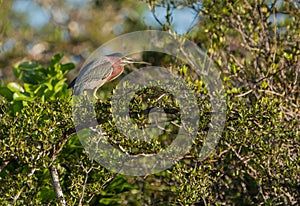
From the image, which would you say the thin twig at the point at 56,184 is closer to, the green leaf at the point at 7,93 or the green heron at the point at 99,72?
the green heron at the point at 99,72

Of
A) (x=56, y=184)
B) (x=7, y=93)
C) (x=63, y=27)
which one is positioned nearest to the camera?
(x=56, y=184)

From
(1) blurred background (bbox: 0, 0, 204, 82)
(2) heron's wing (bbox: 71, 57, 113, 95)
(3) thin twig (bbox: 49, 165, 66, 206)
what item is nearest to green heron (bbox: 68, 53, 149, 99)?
(2) heron's wing (bbox: 71, 57, 113, 95)

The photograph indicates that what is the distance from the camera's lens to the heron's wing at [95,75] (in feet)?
11.4

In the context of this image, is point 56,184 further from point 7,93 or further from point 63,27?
point 63,27

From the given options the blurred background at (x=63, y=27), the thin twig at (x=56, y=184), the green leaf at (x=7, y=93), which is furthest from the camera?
the blurred background at (x=63, y=27)

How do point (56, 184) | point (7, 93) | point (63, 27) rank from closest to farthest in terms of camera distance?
point (56, 184)
point (7, 93)
point (63, 27)

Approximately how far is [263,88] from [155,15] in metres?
1.14

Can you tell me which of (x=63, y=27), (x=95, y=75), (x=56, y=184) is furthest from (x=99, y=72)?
(x=63, y=27)

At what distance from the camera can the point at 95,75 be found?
350 centimetres

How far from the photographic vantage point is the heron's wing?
11.4 ft

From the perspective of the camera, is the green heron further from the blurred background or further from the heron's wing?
the blurred background

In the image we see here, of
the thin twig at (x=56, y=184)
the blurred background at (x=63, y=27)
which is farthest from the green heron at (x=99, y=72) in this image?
the blurred background at (x=63, y=27)

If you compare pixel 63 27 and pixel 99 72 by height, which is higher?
pixel 99 72

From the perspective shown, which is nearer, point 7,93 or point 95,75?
point 95,75
